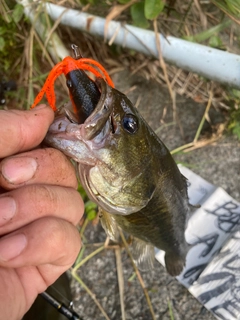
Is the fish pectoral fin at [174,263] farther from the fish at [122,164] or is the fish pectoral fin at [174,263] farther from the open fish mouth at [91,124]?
the open fish mouth at [91,124]

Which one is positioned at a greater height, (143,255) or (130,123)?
(130,123)

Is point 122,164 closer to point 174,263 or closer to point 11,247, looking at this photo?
point 11,247

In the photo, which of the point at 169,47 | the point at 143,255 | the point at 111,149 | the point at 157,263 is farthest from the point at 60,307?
the point at 169,47

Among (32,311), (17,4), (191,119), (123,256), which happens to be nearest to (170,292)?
(123,256)

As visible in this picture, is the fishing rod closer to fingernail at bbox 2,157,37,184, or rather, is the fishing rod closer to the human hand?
the human hand

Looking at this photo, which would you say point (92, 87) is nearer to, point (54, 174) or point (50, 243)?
point (54, 174)

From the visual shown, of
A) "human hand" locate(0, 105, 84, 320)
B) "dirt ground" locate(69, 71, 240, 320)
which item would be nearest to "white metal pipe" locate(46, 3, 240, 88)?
"dirt ground" locate(69, 71, 240, 320)
